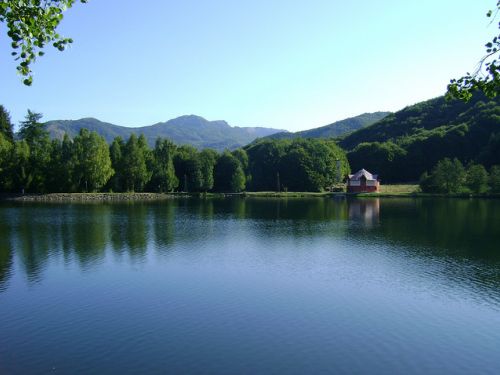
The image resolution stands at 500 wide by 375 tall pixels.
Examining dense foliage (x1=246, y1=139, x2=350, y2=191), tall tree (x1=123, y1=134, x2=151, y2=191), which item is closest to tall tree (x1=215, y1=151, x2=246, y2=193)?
dense foliage (x1=246, y1=139, x2=350, y2=191)

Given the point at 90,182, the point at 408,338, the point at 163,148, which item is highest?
the point at 163,148

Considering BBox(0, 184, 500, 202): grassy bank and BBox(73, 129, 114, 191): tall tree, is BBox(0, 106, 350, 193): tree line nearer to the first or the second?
BBox(73, 129, 114, 191): tall tree

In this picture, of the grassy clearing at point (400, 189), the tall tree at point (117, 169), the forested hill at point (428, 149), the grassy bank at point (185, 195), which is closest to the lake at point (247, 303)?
the grassy bank at point (185, 195)

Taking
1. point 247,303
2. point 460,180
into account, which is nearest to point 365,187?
point 460,180

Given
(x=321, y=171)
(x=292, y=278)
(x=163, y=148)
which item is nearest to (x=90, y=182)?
(x=163, y=148)

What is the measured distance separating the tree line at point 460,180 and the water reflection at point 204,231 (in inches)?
1470

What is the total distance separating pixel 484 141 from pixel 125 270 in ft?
442

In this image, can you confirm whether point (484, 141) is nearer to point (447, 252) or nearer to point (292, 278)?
point (447, 252)

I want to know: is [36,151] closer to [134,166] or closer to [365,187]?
[134,166]

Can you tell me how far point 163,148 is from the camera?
11538 cm

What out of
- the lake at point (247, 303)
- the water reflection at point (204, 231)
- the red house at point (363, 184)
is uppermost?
the red house at point (363, 184)

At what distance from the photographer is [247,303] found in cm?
2320

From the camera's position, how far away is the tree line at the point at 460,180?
104 metres

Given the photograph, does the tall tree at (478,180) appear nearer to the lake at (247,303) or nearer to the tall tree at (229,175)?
the tall tree at (229,175)
